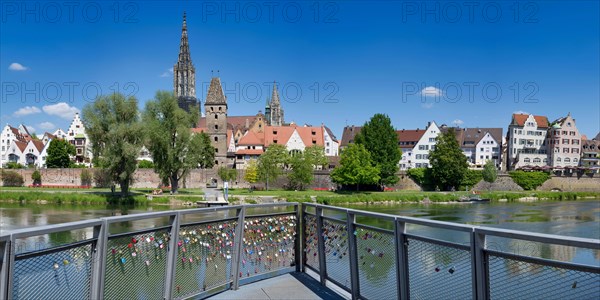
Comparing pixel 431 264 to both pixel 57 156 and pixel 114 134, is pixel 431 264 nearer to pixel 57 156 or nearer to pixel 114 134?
pixel 114 134

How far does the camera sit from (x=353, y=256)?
538 centimetres

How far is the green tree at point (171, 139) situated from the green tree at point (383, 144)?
25.1 meters

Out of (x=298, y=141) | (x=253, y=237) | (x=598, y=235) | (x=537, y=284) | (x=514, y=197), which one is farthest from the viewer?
(x=298, y=141)

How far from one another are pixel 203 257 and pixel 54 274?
220 centimetres

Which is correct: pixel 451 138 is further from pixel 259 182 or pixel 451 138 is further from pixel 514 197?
pixel 259 182

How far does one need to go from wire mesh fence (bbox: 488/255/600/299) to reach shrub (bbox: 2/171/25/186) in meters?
76.0

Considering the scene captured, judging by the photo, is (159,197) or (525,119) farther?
(525,119)

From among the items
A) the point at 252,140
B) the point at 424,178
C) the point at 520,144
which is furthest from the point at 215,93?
the point at 520,144

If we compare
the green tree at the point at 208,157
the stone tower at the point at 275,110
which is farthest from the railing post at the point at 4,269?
the stone tower at the point at 275,110

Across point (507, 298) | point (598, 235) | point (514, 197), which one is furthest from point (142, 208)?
point (514, 197)

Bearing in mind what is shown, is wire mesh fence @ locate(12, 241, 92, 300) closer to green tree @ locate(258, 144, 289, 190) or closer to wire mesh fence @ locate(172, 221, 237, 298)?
wire mesh fence @ locate(172, 221, 237, 298)

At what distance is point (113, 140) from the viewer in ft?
138

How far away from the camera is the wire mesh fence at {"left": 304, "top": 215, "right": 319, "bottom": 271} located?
21.6 ft

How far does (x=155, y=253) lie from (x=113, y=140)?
40.6m
